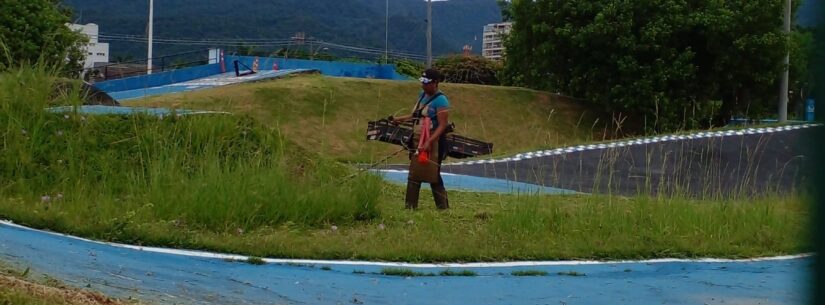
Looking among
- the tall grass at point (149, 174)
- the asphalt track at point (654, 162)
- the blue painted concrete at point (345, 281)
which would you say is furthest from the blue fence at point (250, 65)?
the blue painted concrete at point (345, 281)

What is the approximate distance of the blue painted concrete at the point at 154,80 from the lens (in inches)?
1404

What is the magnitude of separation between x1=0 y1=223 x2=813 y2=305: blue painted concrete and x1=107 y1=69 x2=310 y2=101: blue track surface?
2383 centimetres

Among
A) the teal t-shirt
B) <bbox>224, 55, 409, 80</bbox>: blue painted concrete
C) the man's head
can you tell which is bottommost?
the teal t-shirt

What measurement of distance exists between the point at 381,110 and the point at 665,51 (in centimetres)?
869

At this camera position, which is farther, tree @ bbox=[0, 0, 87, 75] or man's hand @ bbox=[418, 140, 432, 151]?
tree @ bbox=[0, 0, 87, 75]

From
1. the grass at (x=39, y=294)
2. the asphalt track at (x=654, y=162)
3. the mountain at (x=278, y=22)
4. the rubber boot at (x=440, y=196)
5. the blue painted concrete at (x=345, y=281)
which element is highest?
the mountain at (x=278, y=22)

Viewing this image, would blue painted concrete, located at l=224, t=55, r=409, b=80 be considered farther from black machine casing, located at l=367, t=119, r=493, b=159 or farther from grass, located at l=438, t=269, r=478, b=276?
grass, located at l=438, t=269, r=478, b=276

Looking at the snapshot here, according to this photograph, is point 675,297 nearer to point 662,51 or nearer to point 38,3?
point 662,51

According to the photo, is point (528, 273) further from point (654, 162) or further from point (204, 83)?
point (204, 83)

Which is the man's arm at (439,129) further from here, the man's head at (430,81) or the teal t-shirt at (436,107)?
the man's head at (430,81)

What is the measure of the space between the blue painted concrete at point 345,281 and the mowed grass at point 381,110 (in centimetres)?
1632

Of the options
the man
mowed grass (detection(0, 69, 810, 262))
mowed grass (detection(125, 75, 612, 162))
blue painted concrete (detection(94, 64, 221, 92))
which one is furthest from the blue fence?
the man

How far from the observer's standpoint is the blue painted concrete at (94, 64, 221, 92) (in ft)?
117

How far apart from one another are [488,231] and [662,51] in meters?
20.3
